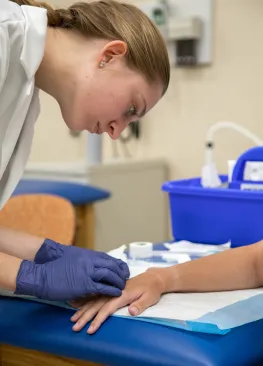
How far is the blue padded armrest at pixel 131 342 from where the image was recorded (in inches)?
29.5

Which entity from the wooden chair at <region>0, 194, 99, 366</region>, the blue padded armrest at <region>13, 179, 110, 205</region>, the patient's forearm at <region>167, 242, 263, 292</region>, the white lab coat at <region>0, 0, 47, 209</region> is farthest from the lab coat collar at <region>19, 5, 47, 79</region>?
the blue padded armrest at <region>13, 179, 110, 205</region>

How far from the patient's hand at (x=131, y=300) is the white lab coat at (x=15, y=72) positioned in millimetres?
305

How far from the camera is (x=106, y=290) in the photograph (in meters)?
0.91

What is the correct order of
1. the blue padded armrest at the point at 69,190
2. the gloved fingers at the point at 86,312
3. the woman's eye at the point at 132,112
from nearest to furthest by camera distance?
the gloved fingers at the point at 86,312 → the woman's eye at the point at 132,112 → the blue padded armrest at the point at 69,190

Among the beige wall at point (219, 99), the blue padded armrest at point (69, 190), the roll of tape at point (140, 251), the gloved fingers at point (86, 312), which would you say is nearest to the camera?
the gloved fingers at point (86, 312)

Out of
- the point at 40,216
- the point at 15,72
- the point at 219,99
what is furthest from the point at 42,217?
the point at 219,99

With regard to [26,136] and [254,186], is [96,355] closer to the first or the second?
[26,136]

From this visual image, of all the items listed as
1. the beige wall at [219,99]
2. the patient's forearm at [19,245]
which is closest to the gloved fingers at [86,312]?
the patient's forearm at [19,245]

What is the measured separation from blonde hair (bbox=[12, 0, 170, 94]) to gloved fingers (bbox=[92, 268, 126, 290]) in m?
0.37

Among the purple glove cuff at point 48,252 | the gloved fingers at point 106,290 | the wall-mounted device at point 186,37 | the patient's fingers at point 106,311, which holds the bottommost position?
the patient's fingers at point 106,311

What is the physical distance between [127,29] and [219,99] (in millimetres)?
1454

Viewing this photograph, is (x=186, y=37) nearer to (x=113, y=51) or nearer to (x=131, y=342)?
(x=113, y=51)

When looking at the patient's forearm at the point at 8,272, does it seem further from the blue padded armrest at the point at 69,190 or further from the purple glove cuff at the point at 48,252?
the blue padded armrest at the point at 69,190

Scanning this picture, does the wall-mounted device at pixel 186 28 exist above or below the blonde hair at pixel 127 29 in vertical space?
above
